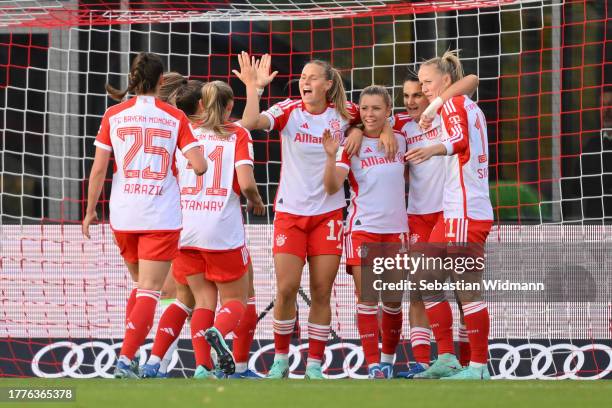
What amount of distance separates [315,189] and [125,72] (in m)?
3.25

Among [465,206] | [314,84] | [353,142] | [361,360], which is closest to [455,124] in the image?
[465,206]

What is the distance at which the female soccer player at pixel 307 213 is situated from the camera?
8227 mm

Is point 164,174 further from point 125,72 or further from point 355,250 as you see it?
point 125,72

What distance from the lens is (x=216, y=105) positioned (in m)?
8.12

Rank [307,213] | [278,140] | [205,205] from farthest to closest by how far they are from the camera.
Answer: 1. [278,140]
2. [307,213]
3. [205,205]

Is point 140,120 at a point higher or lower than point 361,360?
higher

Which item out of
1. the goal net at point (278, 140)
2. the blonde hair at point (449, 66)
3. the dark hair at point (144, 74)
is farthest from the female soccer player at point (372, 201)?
the goal net at point (278, 140)

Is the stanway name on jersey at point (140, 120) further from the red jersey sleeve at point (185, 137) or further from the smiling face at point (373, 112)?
the smiling face at point (373, 112)

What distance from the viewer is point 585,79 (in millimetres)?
10305

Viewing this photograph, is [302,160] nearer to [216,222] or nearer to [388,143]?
[388,143]

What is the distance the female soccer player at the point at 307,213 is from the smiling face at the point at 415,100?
0.35m

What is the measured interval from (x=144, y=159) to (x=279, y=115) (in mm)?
1056

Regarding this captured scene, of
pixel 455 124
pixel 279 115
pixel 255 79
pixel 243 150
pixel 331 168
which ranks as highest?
pixel 255 79

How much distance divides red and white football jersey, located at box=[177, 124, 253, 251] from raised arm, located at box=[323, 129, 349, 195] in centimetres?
46
